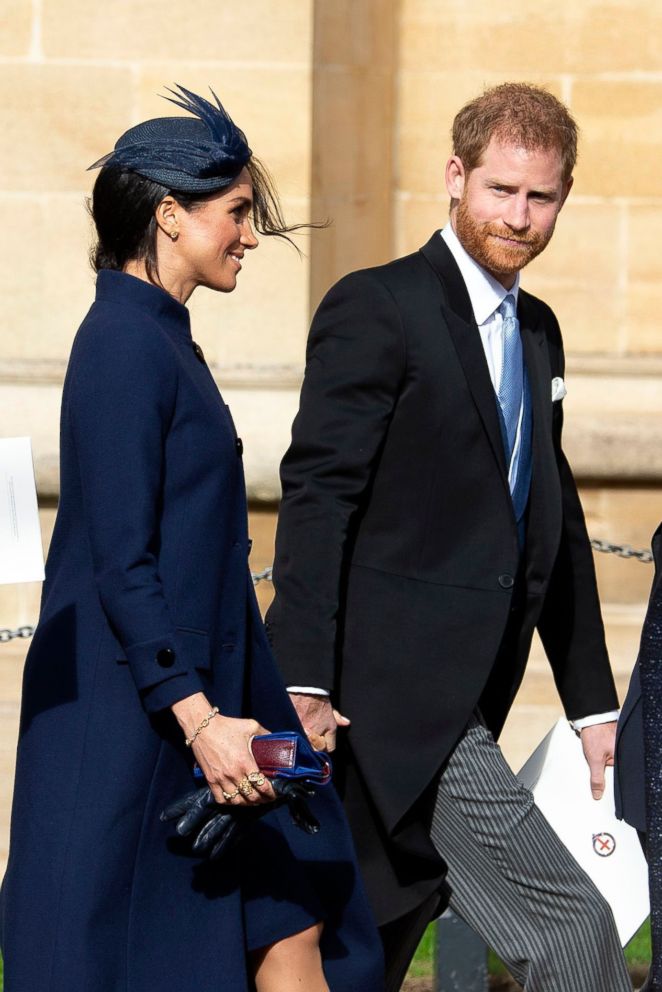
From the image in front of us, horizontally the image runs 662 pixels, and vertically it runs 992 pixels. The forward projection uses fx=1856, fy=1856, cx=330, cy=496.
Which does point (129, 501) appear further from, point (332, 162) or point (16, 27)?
point (332, 162)

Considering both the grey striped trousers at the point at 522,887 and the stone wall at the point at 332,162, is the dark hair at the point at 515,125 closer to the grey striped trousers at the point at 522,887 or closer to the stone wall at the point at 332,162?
the grey striped trousers at the point at 522,887

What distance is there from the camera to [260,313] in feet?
→ 18.2

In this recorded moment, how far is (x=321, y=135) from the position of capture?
571 centimetres

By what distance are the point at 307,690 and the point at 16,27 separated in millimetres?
2913

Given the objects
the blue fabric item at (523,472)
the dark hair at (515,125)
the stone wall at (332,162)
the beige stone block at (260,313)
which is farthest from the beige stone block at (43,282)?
the blue fabric item at (523,472)

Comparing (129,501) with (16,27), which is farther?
(16,27)

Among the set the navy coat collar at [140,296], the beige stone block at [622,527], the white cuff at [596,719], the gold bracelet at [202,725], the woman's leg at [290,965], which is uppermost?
the navy coat collar at [140,296]

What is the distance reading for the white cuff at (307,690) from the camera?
→ 3188 mm

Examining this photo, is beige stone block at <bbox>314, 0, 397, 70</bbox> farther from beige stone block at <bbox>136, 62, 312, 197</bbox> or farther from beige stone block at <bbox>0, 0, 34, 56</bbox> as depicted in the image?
beige stone block at <bbox>0, 0, 34, 56</bbox>

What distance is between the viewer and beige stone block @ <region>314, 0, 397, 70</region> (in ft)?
18.8

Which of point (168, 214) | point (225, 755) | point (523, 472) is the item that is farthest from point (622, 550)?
point (225, 755)

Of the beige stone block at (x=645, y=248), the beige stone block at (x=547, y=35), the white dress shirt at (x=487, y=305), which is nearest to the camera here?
the white dress shirt at (x=487, y=305)

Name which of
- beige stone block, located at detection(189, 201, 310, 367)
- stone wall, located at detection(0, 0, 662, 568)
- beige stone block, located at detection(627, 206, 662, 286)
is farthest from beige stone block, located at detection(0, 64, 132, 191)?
beige stone block, located at detection(627, 206, 662, 286)

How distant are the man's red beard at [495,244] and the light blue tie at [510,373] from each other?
3.4 inches
